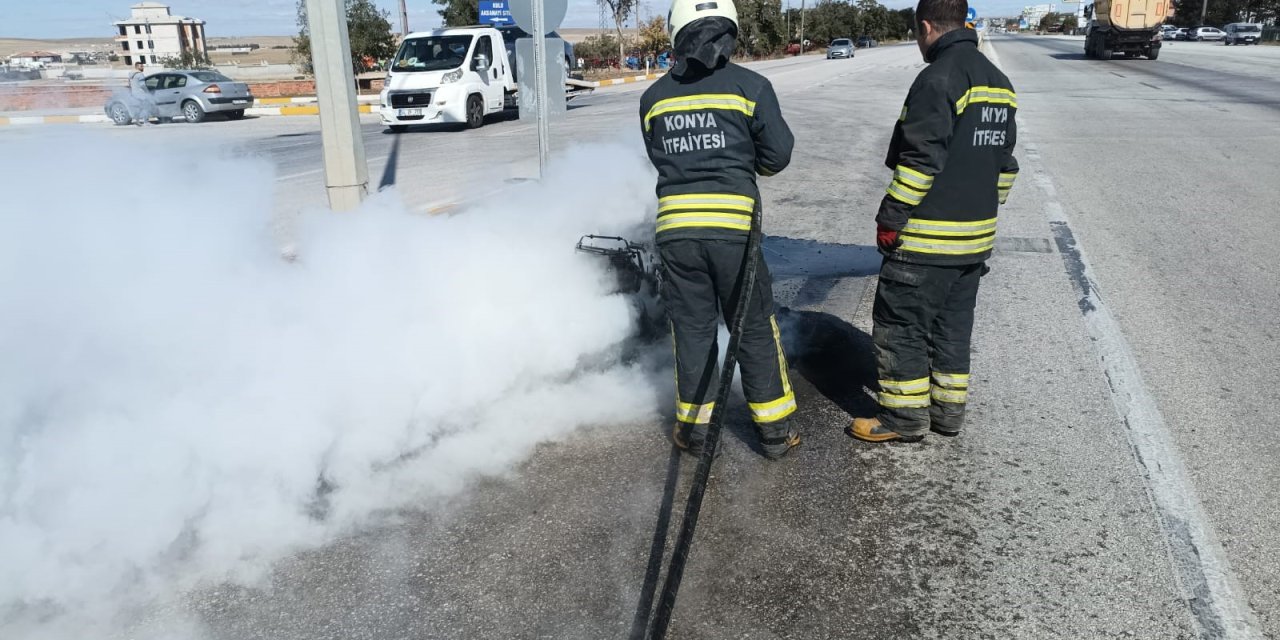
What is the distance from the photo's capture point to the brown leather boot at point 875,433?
3.56m

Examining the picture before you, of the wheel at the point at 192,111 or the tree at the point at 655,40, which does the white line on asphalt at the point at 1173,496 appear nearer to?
the wheel at the point at 192,111

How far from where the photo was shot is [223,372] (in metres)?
3.01

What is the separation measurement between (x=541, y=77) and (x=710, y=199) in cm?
486

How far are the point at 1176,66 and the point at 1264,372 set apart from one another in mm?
34123

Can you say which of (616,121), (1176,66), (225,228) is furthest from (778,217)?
(1176,66)

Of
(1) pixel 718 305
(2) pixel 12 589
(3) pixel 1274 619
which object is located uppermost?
(1) pixel 718 305

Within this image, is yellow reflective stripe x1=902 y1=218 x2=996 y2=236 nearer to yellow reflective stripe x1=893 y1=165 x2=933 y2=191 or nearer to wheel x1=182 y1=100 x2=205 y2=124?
yellow reflective stripe x1=893 y1=165 x2=933 y2=191

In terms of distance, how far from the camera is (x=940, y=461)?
343 cm

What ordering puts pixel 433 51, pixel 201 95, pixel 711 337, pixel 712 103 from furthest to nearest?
1. pixel 201 95
2. pixel 433 51
3. pixel 711 337
4. pixel 712 103

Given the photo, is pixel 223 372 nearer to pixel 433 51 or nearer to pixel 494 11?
pixel 433 51

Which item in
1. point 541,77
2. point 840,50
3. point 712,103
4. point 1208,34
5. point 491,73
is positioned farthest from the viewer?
point 1208,34

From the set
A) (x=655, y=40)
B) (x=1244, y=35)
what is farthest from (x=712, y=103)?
(x=1244, y=35)

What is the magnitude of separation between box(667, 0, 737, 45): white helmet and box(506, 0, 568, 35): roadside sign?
4.33 m

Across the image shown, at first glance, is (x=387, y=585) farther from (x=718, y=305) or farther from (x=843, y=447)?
(x=843, y=447)
